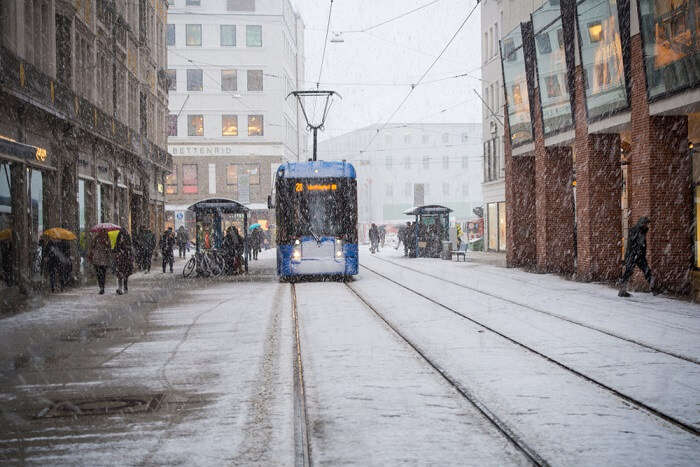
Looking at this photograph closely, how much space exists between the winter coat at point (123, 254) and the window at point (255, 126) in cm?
5099

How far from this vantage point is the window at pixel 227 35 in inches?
2820

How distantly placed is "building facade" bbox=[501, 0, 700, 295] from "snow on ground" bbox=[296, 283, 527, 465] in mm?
10271

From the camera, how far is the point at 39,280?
886 inches

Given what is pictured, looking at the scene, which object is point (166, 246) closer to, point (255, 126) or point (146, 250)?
point (146, 250)

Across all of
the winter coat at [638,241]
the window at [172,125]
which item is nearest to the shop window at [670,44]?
the winter coat at [638,241]

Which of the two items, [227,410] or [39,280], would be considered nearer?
[227,410]

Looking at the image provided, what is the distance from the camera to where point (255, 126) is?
71.5m

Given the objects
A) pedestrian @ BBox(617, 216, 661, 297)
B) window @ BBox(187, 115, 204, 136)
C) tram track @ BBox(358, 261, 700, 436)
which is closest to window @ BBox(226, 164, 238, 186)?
window @ BBox(187, 115, 204, 136)

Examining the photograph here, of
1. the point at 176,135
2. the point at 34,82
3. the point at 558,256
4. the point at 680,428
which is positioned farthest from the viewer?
the point at 176,135

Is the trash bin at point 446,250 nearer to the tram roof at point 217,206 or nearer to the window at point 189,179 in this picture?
the tram roof at point 217,206

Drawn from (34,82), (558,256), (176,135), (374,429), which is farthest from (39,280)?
(176,135)

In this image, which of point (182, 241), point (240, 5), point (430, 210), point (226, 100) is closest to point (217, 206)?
point (430, 210)

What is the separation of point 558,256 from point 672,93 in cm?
1046

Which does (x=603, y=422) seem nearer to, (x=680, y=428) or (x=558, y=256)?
(x=680, y=428)
